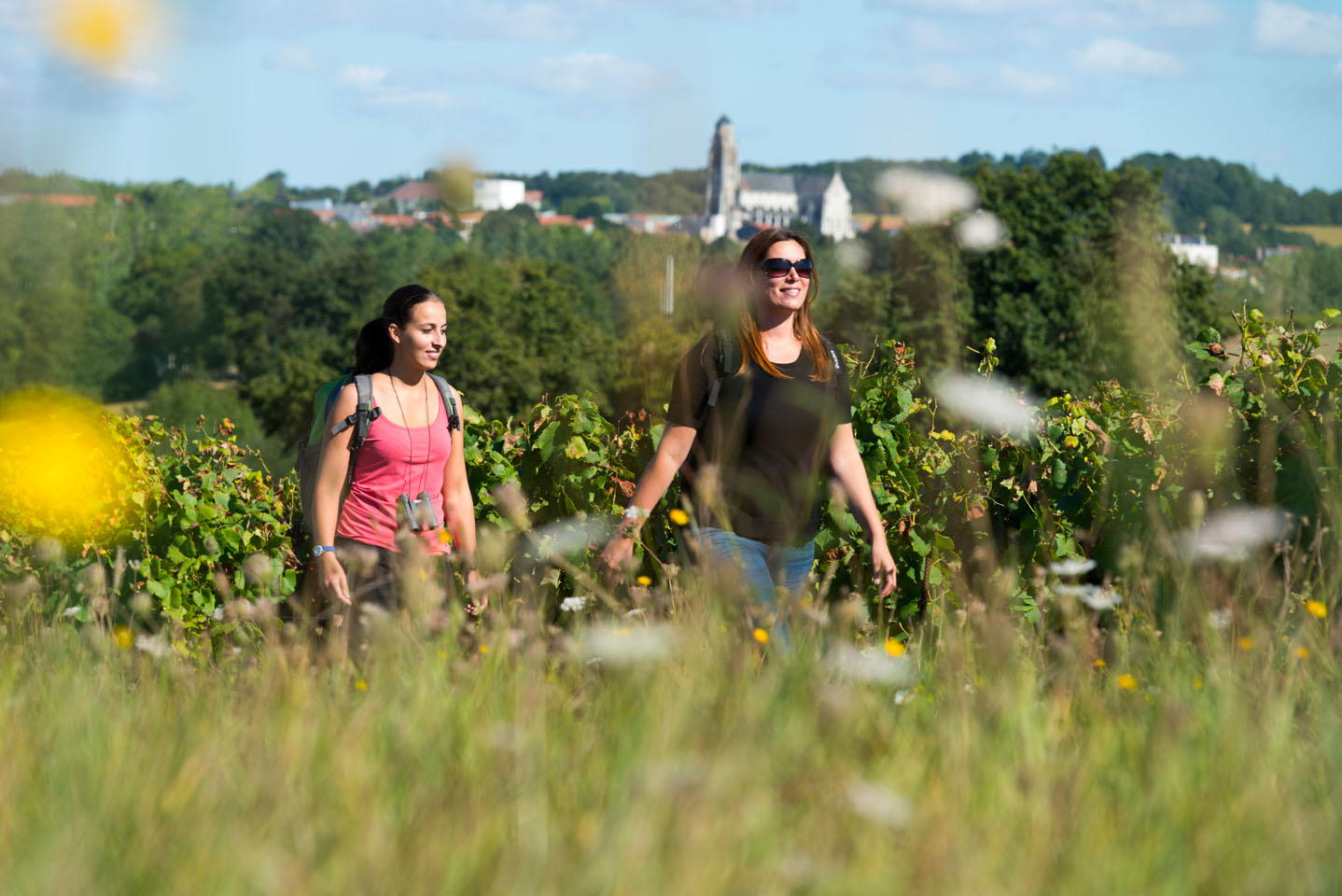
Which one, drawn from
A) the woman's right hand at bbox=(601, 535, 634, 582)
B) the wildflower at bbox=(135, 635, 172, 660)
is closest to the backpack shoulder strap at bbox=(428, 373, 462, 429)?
the woman's right hand at bbox=(601, 535, 634, 582)

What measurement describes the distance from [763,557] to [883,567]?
1.33ft

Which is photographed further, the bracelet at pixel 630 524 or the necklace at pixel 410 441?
the necklace at pixel 410 441

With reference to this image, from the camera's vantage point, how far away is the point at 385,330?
14.5ft

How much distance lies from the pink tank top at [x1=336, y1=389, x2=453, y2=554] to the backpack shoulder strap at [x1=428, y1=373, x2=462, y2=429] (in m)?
0.12

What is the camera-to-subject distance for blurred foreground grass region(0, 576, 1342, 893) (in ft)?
6.14

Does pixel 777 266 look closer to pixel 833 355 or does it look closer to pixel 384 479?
pixel 833 355

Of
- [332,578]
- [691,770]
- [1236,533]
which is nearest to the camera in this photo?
[691,770]

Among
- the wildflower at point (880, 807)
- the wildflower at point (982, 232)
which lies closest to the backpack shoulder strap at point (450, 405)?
the wildflower at point (880, 807)

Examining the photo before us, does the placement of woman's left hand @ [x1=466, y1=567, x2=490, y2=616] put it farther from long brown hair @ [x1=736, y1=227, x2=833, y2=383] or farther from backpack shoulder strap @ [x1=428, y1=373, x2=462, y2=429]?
long brown hair @ [x1=736, y1=227, x2=833, y2=383]

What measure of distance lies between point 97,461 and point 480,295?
4190 cm

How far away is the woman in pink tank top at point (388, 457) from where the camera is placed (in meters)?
4.24

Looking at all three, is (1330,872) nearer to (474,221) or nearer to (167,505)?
(167,505)

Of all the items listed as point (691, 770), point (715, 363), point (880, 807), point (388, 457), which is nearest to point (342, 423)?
point (388, 457)

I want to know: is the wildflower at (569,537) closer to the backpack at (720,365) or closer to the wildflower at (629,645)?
the backpack at (720,365)
